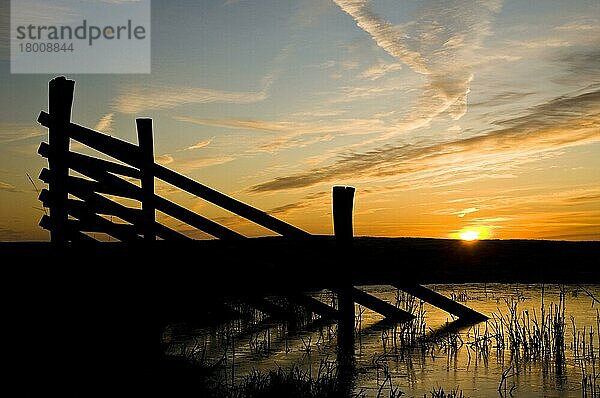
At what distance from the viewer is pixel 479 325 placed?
13375 mm

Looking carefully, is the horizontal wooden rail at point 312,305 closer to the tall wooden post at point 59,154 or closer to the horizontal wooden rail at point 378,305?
the horizontal wooden rail at point 378,305

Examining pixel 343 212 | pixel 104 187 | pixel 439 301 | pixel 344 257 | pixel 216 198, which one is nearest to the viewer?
pixel 216 198

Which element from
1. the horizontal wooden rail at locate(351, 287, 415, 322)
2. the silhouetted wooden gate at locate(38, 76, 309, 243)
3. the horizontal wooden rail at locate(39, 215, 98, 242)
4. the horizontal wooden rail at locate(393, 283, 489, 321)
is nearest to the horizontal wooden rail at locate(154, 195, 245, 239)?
the silhouetted wooden gate at locate(38, 76, 309, 243)

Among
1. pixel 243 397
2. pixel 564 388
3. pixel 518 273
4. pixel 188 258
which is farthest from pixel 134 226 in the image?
pixel 518 273

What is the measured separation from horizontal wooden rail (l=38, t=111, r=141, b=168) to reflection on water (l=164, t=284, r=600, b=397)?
2894mm

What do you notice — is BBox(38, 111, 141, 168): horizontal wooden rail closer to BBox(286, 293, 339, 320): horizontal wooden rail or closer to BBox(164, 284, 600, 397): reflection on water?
BBox(164, 284, 600, 397): reflection on water

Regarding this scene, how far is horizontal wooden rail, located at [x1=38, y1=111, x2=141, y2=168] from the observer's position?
10768 mm

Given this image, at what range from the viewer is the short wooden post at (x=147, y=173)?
11.1 meters

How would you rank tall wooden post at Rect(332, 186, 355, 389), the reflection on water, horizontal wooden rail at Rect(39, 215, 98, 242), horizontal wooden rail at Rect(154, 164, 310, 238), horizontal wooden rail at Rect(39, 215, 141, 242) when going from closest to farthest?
the reflection on water, horizontal wooden rail at Rect(154, 164, 310, 238), horizontal wooden rail at Rect(39, 215, 98, 242), horizontal wooden rail at Rect(39, 215, 141, 242), tall wooden post at Rect(332, 186, 355, 389)

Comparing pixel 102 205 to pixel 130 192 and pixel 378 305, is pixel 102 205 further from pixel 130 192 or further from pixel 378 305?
pixel 378 305

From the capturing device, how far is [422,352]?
35.3 ft

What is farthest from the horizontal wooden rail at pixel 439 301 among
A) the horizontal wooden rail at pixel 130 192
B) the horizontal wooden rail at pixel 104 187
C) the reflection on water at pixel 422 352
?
the horizontal wooden rail at pixel 104 187

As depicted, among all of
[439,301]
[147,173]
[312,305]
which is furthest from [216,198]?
[439,301]

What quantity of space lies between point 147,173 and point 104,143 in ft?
2.78
